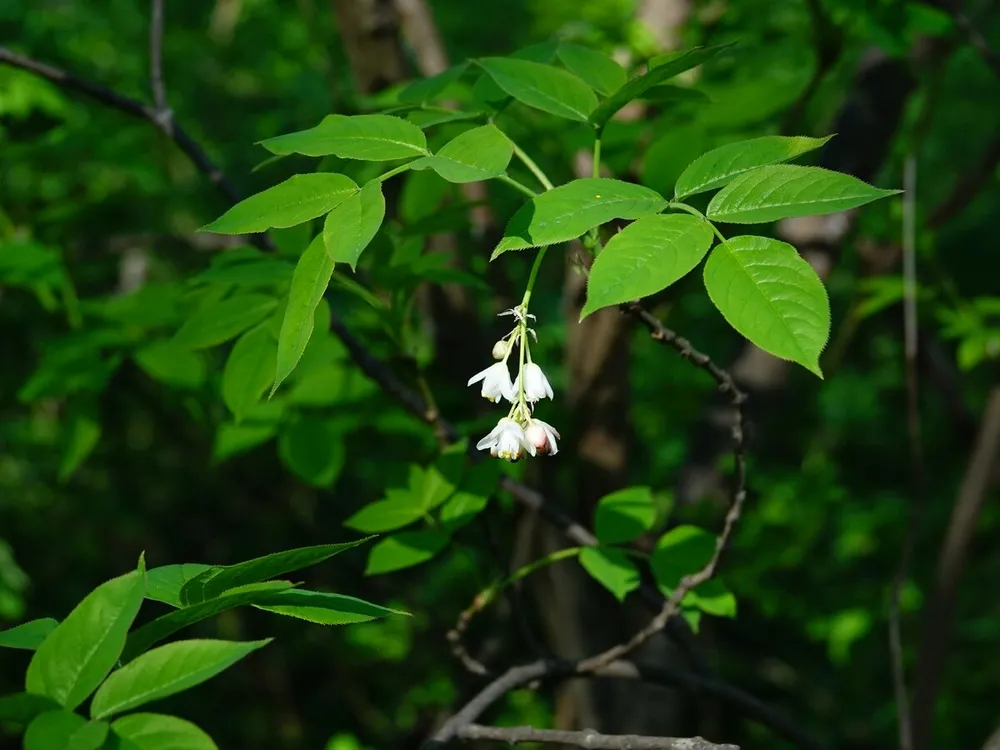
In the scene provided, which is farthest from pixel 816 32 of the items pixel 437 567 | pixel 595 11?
pixel 437 567

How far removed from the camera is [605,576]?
1.10m

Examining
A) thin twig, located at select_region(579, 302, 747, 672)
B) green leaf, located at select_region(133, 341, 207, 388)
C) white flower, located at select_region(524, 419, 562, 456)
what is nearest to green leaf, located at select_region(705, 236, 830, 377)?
thin twig, located at select_region(579, 302, 747, 672)

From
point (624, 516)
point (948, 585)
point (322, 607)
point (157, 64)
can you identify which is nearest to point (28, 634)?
point (322, 607)

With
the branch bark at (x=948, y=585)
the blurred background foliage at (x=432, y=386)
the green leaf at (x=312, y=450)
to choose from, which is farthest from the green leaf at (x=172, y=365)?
the branch bark at (x=948, y=585)

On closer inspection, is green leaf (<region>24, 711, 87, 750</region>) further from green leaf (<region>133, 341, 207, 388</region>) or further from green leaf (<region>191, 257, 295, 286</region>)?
green leaf (<region>133, 341, 207, 388</region>)

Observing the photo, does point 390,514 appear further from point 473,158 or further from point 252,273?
point 473,158

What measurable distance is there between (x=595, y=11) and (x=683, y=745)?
2.18m

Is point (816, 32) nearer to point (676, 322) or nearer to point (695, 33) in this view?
point (695, 33)

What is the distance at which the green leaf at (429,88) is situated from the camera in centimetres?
115

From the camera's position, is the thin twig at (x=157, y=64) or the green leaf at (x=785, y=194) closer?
the green leaf at (x=785, y=194)

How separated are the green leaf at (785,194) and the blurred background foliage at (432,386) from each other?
17.3 inches

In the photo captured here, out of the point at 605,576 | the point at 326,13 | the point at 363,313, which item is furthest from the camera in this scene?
the point at 326,13

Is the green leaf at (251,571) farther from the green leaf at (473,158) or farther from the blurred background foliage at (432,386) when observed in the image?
the blurred background foliage at (432,386)

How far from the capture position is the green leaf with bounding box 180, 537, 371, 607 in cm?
69
